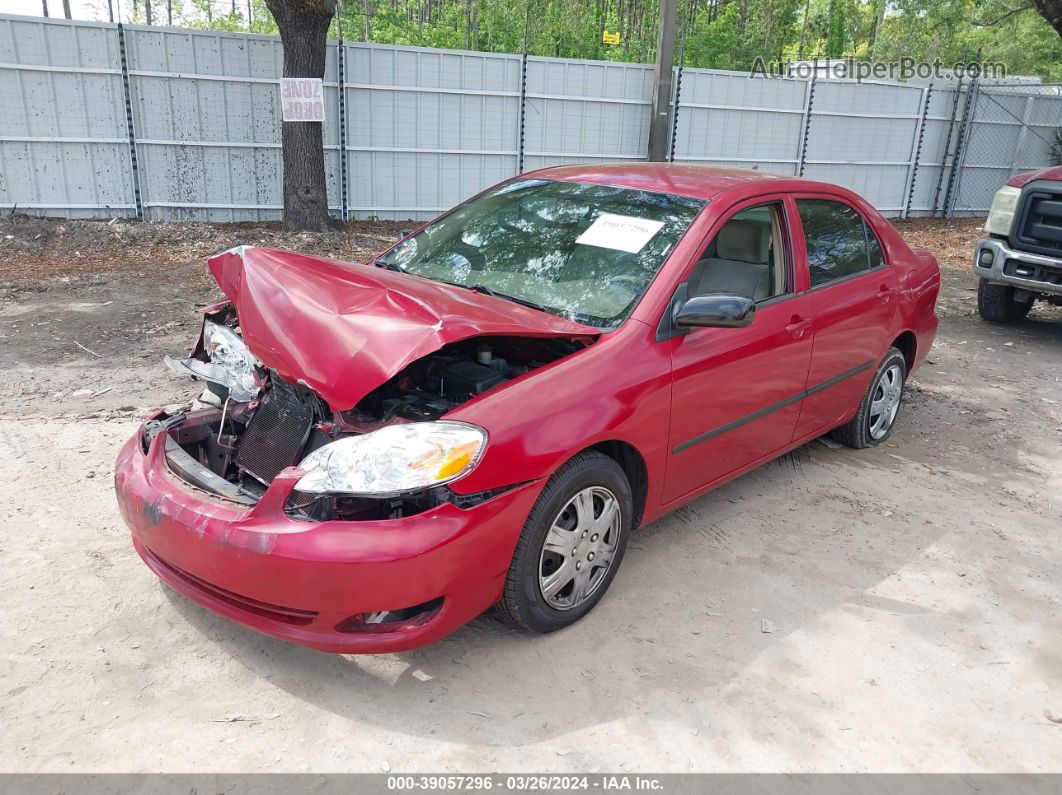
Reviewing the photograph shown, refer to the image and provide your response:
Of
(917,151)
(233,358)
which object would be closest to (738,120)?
(917,151)

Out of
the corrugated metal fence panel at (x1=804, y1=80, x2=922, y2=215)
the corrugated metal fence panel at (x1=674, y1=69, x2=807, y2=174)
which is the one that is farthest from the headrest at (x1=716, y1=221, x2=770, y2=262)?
the corrugated metal fence panel at (x1=804, y1=80, x2=922, y2=215)

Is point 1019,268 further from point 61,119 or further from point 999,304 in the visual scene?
point 61,119

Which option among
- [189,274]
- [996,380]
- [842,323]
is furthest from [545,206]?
[189,274]

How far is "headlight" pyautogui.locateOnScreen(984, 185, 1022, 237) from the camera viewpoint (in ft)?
25.7

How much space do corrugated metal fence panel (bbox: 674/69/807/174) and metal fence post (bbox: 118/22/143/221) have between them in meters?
8.76

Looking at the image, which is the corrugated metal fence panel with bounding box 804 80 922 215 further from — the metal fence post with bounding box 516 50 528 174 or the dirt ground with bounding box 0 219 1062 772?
the dirt ground with bounding box 0 219 1062 772

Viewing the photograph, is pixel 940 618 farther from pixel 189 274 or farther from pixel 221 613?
pixel 189 274

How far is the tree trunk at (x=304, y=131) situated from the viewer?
34.0 ft

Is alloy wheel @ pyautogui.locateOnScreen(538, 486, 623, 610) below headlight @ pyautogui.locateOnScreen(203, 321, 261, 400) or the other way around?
below

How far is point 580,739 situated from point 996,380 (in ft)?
18.5

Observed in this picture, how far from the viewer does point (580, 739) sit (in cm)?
267

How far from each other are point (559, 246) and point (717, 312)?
35.4 inches

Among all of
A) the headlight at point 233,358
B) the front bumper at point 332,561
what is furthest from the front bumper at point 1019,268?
the headlight at point 233,358

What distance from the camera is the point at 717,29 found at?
29750 millimetres
